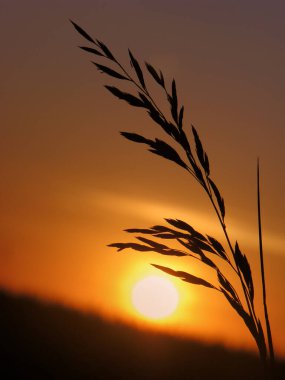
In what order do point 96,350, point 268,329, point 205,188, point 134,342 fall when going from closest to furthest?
point 268,329, point 205,188, point 96,350, point 134,342

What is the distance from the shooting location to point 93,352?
498 cm

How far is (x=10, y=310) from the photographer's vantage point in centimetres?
513

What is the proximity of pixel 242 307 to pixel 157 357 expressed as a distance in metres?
3.67

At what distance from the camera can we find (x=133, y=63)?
6.07 ft

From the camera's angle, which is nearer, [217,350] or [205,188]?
[205,188]

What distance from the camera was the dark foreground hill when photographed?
14.6 feet

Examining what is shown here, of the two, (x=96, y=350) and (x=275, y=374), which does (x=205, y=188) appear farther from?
(x=96, y=350)

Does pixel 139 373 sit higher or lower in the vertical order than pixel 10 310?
lower

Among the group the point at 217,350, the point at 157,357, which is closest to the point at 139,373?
the point at 157,357

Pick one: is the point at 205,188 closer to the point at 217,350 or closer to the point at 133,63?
the point at 133,63

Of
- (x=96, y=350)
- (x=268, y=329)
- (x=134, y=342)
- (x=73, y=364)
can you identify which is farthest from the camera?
Result: (x=134, y=342)

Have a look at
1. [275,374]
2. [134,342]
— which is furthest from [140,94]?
[134,342]

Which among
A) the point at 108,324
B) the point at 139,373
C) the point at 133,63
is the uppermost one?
the point at 133,63

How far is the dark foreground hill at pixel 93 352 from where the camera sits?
4461 millimetres
